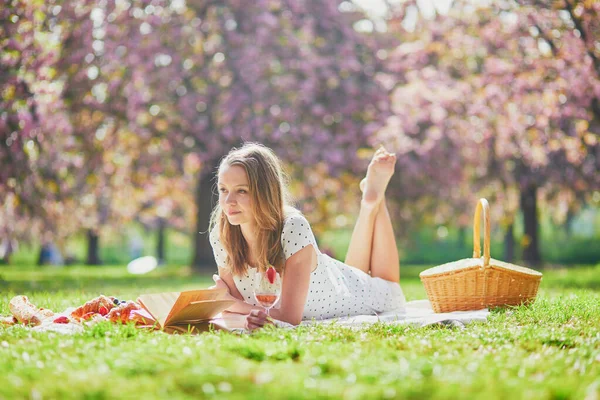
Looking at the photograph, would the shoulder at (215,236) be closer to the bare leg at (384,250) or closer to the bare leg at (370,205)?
the bare leg at (370,205)

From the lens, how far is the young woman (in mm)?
4691

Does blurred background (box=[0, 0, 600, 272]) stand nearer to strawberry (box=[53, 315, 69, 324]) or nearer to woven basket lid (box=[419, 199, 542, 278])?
woven basket lid (box=[419, 199, 542, 278])

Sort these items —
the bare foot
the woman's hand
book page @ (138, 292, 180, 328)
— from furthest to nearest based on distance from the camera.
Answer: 1. the bare foot
2. book page @ (138, 292, 180, 328)
3. the woman's hand

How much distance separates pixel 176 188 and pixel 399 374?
777 inches

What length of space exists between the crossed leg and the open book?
6.19ft

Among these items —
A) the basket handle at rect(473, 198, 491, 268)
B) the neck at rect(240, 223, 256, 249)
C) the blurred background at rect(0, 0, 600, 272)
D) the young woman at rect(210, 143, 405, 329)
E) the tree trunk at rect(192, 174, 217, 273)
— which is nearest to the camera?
the young woman at rect(210, 143, 405, 329)

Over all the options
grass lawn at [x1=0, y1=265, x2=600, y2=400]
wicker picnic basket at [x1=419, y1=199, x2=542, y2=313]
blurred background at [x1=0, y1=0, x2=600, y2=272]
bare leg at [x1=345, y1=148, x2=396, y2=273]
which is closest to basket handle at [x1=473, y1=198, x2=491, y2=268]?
wicker picnic basket at [x1=419, y1=199, x2=542, y2=313]

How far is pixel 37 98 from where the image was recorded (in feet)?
36.0

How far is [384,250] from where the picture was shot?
6.21 m

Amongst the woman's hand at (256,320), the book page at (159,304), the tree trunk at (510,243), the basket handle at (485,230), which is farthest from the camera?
the tree trunk at (510,243)

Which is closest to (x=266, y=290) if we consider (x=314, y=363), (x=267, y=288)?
(x=267, y=288)

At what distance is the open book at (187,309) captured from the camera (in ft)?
14.1

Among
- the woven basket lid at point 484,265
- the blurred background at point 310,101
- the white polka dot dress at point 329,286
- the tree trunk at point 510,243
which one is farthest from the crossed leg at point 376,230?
the tree trunk at point 510,243

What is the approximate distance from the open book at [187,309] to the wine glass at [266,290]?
0.74ft
